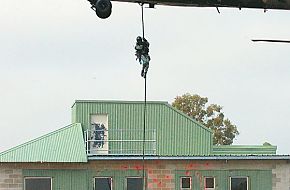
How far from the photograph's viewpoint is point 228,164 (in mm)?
30422

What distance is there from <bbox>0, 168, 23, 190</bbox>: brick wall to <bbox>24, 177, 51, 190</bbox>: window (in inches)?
10.9

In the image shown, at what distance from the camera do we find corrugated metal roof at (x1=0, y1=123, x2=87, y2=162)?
29219 mm

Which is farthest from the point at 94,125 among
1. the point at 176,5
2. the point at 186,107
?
the point at 176,5

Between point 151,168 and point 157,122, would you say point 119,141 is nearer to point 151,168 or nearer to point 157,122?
point 157,122

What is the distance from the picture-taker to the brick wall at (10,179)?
2895cm

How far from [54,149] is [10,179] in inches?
83.0

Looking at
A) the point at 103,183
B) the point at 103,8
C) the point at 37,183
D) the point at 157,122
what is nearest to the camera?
the point at 103,8

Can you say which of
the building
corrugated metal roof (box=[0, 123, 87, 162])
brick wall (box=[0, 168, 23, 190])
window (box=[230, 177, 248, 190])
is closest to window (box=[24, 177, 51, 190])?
the building

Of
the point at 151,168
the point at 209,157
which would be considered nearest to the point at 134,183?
the point at 151,168

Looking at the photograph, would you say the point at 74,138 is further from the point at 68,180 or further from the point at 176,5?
the point at 176,5

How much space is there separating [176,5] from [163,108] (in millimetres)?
25723

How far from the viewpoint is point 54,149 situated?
29953 mm

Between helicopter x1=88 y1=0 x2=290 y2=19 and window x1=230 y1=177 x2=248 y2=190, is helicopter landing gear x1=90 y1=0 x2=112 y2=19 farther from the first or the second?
window x1=230 y1=177 x2=248 y2=190

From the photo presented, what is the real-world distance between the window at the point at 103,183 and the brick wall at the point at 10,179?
2.93 metres
